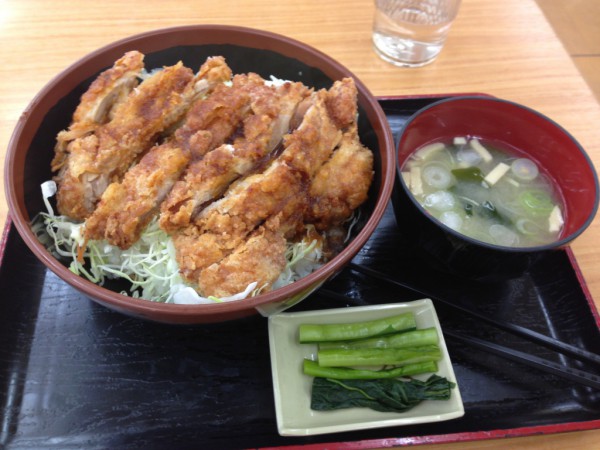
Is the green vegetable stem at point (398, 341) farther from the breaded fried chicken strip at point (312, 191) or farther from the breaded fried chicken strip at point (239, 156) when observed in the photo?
the breaded fried chicken strip at point (239, 156)

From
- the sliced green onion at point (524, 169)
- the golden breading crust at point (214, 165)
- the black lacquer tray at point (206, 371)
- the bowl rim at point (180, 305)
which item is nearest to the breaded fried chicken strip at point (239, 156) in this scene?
the golden breading crust at point (214, 165)

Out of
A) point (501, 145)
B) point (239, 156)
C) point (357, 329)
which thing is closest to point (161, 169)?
point (239, 156)

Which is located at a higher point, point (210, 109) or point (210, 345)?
point (210, 109)

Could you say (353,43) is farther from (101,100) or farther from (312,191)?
(101,100)

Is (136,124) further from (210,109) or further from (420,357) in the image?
(420,357)

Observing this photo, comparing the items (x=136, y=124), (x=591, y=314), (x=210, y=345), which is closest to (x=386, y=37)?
(x=136, y=124)

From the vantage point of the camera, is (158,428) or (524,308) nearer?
(158,428)
